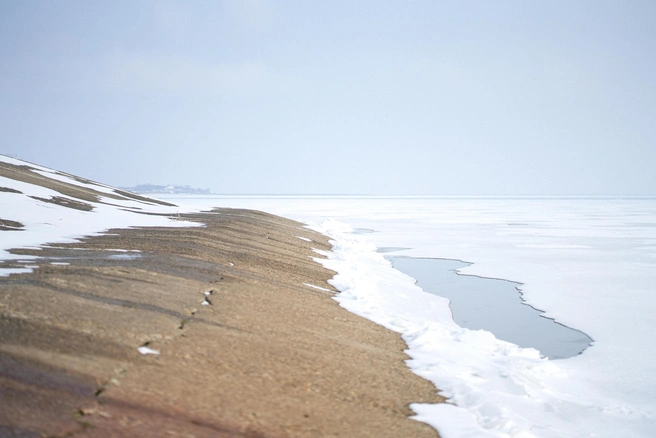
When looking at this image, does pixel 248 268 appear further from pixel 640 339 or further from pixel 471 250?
pixel 471 250

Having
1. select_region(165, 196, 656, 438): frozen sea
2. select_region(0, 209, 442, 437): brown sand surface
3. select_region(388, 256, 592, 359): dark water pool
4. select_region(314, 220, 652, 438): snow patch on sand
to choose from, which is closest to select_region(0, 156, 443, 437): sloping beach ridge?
select_region(0, 209, 442, 437): brown sand surface

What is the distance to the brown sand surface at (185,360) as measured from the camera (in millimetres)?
6289

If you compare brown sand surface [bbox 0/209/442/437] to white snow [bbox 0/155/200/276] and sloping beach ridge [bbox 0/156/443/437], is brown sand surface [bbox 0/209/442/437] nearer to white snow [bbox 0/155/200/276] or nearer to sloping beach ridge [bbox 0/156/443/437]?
sloping beach ridge [bbox 0/156/443/437]

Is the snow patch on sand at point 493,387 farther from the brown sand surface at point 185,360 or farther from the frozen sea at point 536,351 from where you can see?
the brown sand surface at point 185,360

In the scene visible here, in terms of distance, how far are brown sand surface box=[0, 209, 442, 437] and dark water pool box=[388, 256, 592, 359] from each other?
3.71 m

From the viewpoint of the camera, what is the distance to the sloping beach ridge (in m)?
6.34

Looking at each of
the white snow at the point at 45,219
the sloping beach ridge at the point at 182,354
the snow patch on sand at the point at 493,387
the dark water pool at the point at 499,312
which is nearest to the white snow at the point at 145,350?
the sloping beach ridge at the point at 182,354

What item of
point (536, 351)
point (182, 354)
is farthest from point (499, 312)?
point (182, 354)

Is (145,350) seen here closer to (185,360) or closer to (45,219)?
(185,360)

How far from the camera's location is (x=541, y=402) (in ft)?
31.7

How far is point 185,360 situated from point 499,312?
466 inches

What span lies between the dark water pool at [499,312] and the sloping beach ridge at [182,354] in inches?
145

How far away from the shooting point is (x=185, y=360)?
8.08 metres

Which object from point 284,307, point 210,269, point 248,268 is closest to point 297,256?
point 248,268
